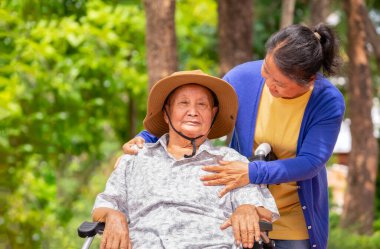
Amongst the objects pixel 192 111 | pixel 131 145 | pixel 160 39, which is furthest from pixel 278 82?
pixel 160 39

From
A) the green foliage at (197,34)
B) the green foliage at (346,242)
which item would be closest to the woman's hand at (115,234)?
the green foliage at (346,242)

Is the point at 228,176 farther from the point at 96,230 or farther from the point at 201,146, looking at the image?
the point at 96,230

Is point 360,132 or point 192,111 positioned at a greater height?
point 192,111

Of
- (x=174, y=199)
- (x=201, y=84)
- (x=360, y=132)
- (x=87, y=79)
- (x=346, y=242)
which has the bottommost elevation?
(x=346, y=242)

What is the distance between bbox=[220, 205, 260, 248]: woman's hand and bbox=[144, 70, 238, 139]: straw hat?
20.8 inches

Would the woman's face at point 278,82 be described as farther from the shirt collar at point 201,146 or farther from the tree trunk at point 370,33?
the tree trunk at point 370,33

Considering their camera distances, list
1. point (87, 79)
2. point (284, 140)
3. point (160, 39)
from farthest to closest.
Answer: point (87, 79) → point (160, 39) → point (284, 140)

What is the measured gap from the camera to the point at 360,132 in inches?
458

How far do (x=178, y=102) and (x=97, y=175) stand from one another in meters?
11.8

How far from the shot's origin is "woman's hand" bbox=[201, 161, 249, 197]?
3.63 meters

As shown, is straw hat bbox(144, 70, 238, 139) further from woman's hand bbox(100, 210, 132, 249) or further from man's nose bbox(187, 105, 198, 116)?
woman's hand bbox(100, 210, 132, 249)

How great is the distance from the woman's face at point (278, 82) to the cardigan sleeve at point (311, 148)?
0.38ft

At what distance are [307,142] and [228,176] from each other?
39 centimetres

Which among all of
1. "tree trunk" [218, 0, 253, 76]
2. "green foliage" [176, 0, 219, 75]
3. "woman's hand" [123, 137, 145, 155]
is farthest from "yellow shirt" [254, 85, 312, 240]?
"green foliage" [176, 0, 219, 75]
